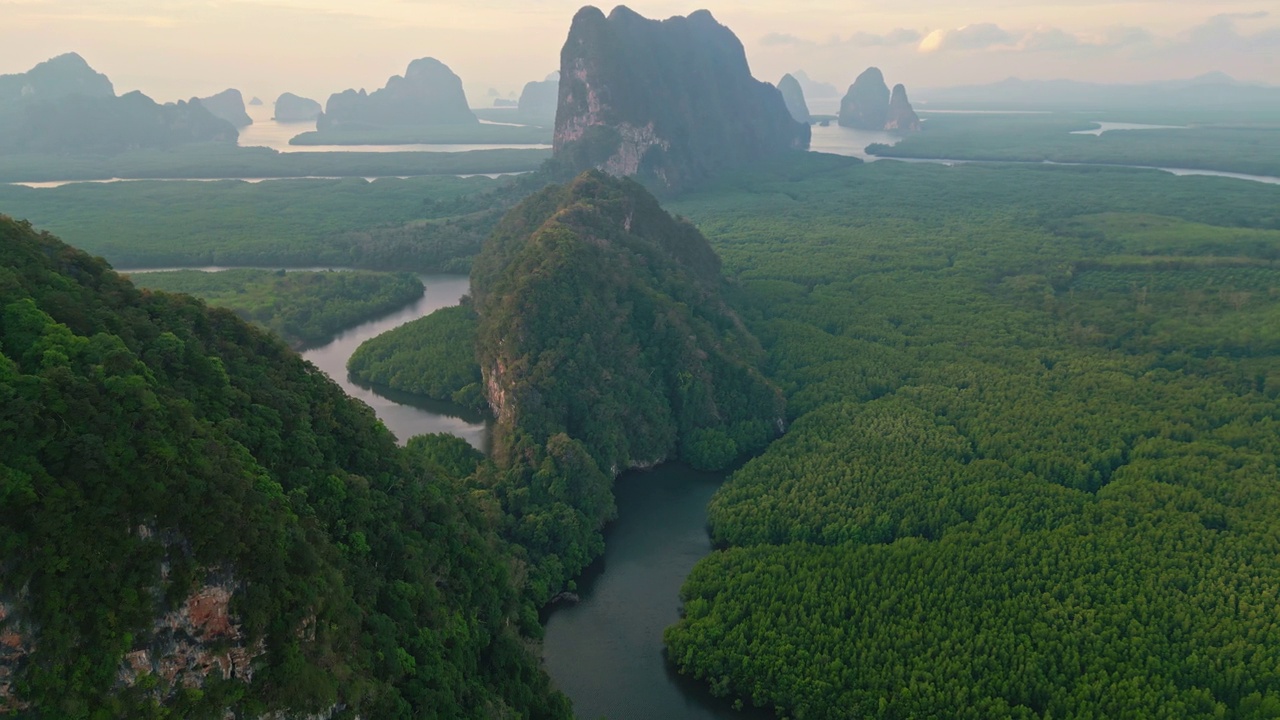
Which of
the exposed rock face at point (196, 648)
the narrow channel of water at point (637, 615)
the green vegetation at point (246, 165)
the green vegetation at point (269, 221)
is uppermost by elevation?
the green vegetation at point (246, 165)

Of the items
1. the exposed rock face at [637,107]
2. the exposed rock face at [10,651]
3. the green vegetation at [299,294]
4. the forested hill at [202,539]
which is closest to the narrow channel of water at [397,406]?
the green vegetation at [299,294]

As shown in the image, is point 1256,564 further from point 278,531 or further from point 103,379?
point 103,379

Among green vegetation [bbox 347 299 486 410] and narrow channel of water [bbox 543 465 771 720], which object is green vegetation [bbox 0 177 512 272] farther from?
narrow channel of water [bbox 543 465 771 720]

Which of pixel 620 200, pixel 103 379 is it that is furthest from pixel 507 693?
pixel 620 200

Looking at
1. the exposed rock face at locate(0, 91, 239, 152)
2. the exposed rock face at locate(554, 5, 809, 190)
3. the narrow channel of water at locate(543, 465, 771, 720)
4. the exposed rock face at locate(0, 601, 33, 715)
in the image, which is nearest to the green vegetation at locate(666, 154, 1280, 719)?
the narrow channel of water at locate(543, 465, 771, 720)

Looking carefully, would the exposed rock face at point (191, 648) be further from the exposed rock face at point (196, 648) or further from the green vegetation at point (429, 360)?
the green vegetation at point (429, 360)

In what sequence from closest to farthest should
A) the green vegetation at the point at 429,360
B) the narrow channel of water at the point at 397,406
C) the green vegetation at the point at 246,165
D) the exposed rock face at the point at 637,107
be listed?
the narrow channel of water at the point at 397,406, the green vegetation at the point at 429,360, the exposed rock face at the point at 637,107, the green vegetation at the point at 246,165

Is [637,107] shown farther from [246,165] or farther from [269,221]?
[246,165]

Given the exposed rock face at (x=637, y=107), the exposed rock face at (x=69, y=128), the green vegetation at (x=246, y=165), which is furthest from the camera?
the exposed rock face at (x=69, y=128)
